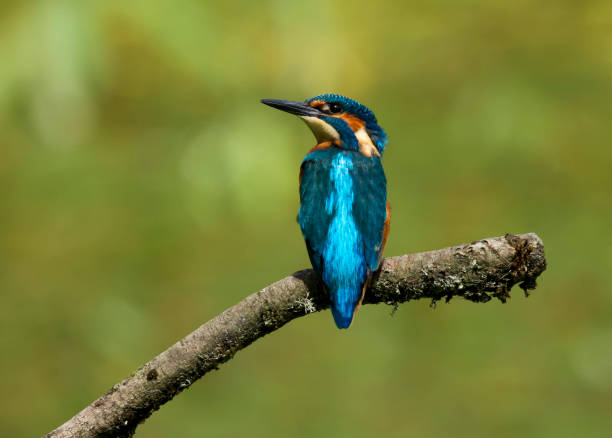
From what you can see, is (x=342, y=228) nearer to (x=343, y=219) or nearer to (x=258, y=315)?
(x=343, y=219)

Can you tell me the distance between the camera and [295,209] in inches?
271

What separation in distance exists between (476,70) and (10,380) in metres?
4.60

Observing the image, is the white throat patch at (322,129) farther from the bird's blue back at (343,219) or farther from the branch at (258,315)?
the branch at (258,315)

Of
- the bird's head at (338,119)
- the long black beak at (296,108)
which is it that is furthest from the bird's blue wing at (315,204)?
the long black beak at (296,108)

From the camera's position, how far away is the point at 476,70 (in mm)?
6832

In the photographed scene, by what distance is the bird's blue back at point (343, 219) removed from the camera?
2.72 meters

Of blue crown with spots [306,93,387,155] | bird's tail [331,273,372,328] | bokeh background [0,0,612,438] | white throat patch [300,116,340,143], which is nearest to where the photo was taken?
bird's tail [331,273,372,328]

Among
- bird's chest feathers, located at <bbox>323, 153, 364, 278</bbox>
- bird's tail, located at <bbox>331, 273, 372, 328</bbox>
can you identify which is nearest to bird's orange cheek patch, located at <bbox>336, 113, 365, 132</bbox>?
bird's chest feathers, located at <bbox>323, 153, 364, 278</bbox>

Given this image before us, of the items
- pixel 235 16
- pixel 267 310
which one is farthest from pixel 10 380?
pixel 267 310

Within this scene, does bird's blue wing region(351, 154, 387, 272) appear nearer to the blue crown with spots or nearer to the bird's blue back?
the bird's blue back

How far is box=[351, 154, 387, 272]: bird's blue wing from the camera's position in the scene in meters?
2.85

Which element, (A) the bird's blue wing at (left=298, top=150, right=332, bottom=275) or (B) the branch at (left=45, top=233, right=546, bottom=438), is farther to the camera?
(A) the bird's blue wing at (left=298, top=150, right=332, bottom=275)

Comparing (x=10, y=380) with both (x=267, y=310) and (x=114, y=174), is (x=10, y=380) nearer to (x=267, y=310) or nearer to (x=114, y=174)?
→ (x=114, y=174)

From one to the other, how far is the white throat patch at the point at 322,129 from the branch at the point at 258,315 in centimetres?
108
